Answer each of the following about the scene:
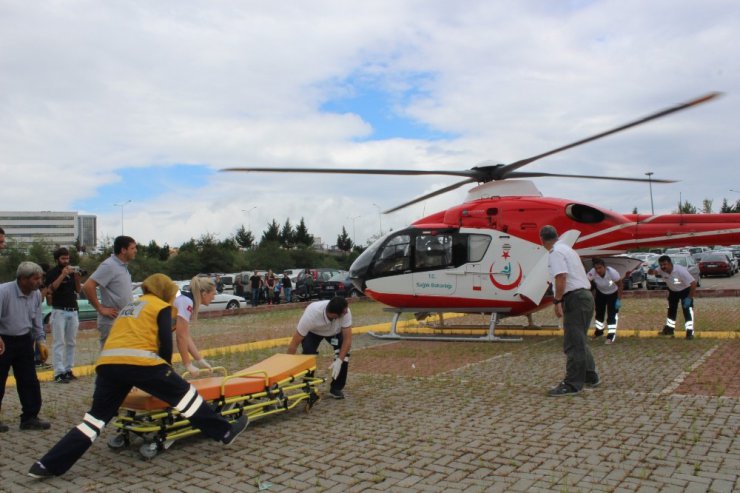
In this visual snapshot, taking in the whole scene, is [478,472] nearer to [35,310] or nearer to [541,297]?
[35,310]

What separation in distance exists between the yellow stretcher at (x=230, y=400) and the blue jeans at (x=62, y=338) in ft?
13.4

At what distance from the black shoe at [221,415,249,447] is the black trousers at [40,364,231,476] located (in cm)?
26

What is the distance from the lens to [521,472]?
4930 mm

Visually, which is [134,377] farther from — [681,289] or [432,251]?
[681,289]

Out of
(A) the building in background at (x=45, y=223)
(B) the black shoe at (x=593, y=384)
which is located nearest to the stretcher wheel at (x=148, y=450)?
(B) the black shoe at (x=593, y=384)

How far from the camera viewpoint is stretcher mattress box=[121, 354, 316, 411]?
564 cm

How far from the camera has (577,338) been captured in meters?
7.77

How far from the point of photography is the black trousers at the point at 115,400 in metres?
5.08

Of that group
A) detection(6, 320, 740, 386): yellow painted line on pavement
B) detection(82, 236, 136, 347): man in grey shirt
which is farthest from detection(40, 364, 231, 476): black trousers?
detection(6, 320, 740, 386): yellow painted line on pavement

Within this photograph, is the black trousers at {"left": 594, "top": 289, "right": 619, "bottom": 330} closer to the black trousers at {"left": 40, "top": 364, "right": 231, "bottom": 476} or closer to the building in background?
the black trousers at {"left": 40, "top": 364, "right": 231, "bottom": 476}

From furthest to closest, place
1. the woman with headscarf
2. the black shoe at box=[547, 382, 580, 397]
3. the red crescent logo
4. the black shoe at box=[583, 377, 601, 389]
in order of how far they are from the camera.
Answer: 1. the red crescent logo
2. the black shoe at box=[583, 377, 601, 389]
3. the black shoe at box=[547, 382, 580, 397]
4. the woman with headscarf

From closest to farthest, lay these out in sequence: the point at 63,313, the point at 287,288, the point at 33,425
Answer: the point at 33,425, the point at 63,313, the point at 287,288

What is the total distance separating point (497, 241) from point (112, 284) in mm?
7661

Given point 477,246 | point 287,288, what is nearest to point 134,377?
point 477,246
